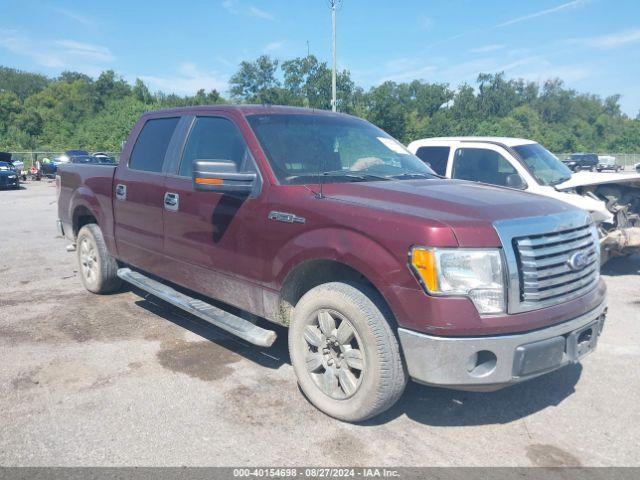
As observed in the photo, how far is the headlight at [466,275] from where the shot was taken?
2.95m

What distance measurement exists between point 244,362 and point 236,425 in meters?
1.05

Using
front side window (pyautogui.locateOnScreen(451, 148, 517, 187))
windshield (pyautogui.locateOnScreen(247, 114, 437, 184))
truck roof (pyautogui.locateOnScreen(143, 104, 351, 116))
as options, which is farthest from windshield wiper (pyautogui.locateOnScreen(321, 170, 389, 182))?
front side window (pyautogui.locateOnScreen(451, 148, 517, 187))

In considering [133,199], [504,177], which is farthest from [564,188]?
[133,199]

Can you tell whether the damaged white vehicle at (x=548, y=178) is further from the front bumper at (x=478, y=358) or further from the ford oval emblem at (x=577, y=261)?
the front bumper at (x=478, y=358)

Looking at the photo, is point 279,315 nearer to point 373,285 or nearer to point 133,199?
point 373,285

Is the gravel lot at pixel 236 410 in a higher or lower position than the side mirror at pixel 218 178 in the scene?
lower

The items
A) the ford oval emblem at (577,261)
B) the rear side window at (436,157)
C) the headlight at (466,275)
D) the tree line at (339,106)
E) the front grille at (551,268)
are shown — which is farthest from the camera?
the tree line at (339,106)

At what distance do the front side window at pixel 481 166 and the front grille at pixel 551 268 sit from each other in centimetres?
447

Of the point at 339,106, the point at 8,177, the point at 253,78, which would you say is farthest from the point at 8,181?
the point at 253,78

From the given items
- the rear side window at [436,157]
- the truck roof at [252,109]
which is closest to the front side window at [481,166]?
the rear side window at [436,157]

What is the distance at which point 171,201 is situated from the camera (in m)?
4.67

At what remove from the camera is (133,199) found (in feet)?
17.1

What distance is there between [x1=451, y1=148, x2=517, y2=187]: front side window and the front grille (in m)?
4.47

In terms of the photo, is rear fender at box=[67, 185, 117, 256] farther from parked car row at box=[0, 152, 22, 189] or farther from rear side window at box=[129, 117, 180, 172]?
parked car row at box=[0, 152, 22, 189]
